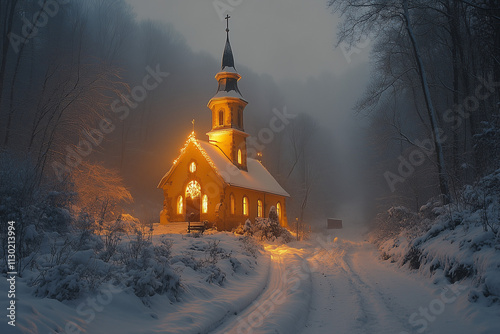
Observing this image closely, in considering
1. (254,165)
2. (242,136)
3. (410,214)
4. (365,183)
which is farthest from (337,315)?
(365,183)

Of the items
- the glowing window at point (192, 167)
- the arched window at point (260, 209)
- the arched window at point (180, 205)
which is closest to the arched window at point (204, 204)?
the arched window at point (180, 205)

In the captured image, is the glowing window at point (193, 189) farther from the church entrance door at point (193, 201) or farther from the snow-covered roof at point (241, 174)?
the snow-covered roof at point (241, 174)

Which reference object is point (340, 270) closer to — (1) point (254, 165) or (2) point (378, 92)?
(2) point (378, 92)

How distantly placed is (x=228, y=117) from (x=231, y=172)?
648 centimetres

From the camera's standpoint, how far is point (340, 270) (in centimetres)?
1111

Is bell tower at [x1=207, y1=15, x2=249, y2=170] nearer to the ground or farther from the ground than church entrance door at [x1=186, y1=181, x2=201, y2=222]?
farther from the ground

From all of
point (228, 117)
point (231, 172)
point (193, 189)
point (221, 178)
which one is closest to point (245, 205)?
point (231, 172)

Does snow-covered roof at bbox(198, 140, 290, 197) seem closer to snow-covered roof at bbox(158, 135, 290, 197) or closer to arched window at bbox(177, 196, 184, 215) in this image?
snow-covered roof at bbox(158, 135, 290, 197)

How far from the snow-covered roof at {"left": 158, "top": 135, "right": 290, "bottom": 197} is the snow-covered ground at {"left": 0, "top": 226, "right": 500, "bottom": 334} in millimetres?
15544

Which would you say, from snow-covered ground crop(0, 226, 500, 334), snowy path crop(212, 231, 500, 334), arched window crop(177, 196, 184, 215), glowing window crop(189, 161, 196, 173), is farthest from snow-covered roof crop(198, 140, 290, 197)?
snow-covered ground crop(0, 226, 500, 334)

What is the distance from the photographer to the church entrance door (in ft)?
83.1

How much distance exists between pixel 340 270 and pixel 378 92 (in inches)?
381

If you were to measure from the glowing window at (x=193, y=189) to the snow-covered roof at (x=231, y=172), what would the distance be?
2255 millimetres

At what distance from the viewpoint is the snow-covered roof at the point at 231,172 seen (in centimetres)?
2442
